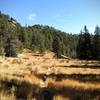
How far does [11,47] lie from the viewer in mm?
67938

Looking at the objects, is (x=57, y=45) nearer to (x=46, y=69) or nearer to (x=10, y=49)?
(x=10, y=49)

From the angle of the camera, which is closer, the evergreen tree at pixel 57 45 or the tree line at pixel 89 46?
the tree line at pixel 89 46

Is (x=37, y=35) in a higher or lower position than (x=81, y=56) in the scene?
higher

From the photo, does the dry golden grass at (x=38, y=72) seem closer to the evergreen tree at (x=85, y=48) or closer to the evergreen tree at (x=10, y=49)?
the evergreen tree at (x=10, y=49)

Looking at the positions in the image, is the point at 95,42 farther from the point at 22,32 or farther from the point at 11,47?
the point at 22,32

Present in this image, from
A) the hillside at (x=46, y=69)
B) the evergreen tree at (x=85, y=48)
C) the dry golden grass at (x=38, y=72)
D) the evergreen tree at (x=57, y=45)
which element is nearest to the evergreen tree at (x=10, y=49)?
the hillside at (x=46, y=69)

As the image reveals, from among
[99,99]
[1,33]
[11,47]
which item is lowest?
[99,99]

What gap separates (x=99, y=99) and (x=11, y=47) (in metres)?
58.6

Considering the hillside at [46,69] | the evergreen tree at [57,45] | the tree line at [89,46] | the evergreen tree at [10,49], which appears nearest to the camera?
the hillside at [46,69]

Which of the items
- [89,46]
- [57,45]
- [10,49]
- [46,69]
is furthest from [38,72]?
[57,45]

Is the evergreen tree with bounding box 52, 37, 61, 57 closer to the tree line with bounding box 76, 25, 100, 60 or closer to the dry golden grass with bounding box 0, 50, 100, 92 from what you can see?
the tree line with bounding box 76, 25, 100, 60

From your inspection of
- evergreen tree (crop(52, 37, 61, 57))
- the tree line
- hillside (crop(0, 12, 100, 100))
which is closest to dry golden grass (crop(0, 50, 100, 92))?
hillside (crop(0, 12, 100, 100))

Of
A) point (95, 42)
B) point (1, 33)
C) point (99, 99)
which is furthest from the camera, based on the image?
point (1, 33)

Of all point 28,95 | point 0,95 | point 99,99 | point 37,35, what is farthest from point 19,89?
point 37,35
